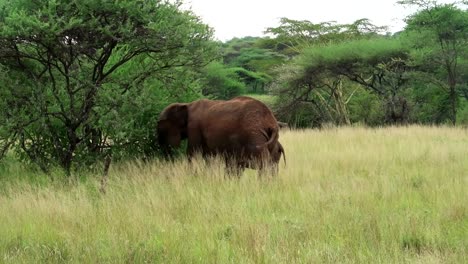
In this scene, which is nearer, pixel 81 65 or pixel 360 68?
pixel 81 65

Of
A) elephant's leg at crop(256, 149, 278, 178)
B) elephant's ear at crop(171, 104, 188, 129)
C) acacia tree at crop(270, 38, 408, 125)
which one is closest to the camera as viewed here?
elephant's leg at crop(256, 149, 278, 178)

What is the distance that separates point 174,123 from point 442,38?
16.1 metres

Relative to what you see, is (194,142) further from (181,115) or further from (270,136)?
(270,136)

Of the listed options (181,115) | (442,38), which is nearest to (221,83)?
(442,38)

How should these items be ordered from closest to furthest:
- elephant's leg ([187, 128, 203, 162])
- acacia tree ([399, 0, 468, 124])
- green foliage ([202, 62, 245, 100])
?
elephant's leg ([187, 128, 203, 162]) → acacia tree ([399, 0, 468, 124]) → green foliage ([202, 62, 245, 100])

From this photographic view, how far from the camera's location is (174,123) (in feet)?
27.1

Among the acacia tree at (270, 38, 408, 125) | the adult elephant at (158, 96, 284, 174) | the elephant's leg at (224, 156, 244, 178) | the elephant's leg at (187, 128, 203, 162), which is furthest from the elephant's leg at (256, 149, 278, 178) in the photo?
the acacia tree at (270, 38, 408, 125)

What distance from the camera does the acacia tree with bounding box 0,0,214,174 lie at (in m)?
6.72

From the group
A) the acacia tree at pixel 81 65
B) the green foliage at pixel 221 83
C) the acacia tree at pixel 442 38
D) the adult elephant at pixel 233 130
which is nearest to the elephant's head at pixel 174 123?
the adult elephant at pixel 233 130

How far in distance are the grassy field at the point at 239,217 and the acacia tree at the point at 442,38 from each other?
13676 mm

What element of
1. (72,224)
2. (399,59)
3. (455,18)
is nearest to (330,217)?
(72,224)

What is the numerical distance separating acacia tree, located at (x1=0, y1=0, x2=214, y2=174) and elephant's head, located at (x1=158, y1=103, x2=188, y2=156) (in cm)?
46

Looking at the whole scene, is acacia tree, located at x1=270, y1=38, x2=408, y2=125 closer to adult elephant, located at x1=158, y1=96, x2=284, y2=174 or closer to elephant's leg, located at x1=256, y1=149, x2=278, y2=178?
adult elephant, located at x1=158, y1=96, x2=284, y2=174

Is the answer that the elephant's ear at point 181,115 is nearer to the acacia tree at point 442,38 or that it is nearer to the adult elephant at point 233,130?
the adult elephant at point 233,130
